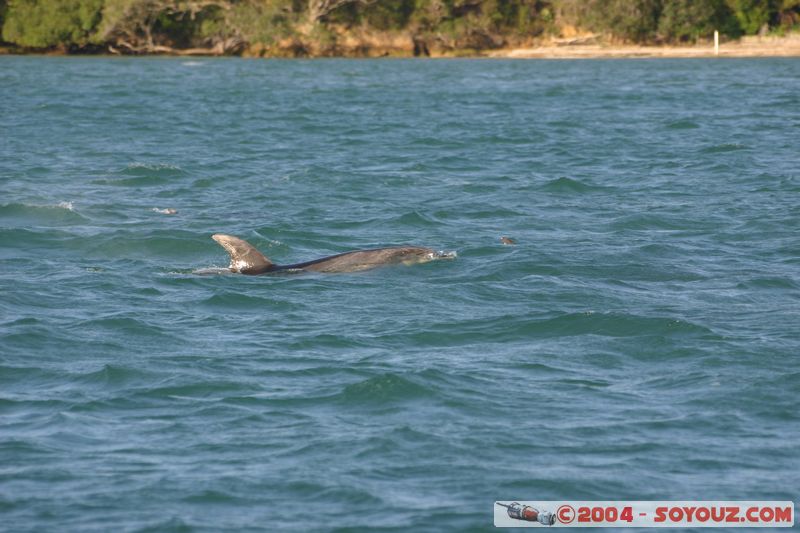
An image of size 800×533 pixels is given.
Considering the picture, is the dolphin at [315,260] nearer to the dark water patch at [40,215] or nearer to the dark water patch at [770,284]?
the dark water patch at [770,284]

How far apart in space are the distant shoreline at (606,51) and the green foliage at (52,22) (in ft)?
6.05

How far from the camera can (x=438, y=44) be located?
82938mm

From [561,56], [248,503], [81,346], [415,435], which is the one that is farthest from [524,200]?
[561,56]

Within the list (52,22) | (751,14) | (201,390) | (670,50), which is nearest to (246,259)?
(201,390)

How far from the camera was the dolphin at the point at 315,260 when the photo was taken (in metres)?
16.0

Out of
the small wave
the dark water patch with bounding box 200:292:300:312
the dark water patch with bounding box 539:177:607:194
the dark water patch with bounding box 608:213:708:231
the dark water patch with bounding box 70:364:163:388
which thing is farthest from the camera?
the small wave

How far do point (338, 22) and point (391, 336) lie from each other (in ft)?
236

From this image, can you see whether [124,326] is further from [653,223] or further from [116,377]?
[653,223]

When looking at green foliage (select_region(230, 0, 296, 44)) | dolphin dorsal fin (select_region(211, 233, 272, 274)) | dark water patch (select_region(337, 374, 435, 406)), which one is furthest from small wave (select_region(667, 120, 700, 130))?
green foliage (select_region(230, 0, 296, 44))

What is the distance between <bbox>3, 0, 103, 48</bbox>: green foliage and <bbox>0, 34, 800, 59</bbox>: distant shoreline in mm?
1844

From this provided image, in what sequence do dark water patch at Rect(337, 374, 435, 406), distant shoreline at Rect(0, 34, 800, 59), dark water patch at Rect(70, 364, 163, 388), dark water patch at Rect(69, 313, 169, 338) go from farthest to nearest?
distant shoreline at Rect(0, 34, 800, 59) < dark water patch at Rect(69, 313, 169, 338) < dark water patch at Rect(70, 364, 163, 388) < dark water patch at Rect(337, 374, 435, 406)

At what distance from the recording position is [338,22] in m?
82.9

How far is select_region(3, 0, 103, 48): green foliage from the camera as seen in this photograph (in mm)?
78312

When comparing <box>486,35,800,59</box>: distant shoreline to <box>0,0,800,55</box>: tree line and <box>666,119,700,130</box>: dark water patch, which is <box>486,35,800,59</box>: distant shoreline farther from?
<box>666,119,700,130</box>: dark water patch
